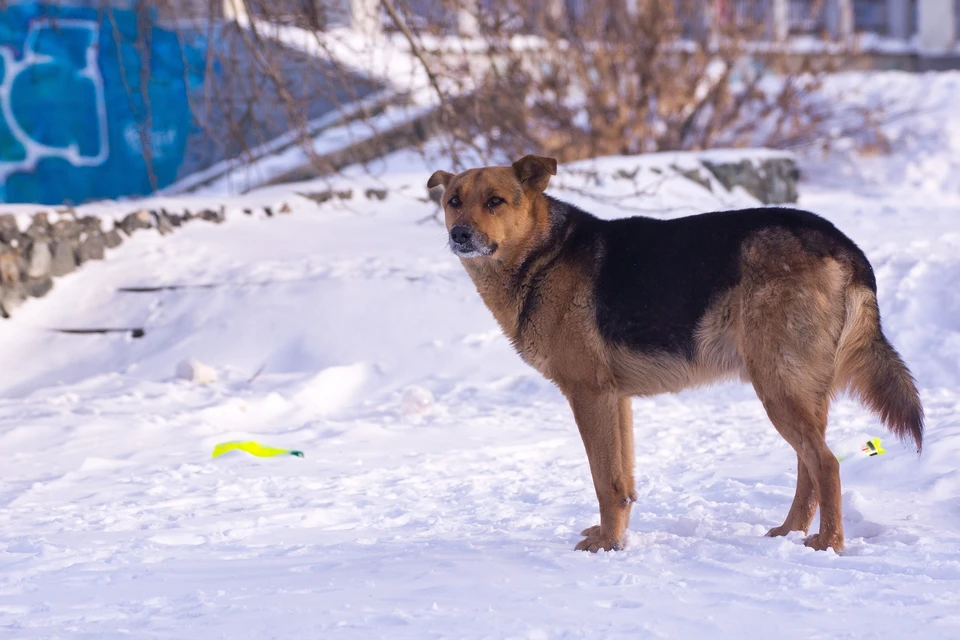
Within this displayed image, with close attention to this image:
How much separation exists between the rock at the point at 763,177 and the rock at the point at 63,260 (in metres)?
7.74

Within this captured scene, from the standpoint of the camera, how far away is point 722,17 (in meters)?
16.2

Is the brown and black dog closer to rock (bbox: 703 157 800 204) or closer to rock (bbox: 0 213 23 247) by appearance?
rock (bbox: 0 213 23 247)

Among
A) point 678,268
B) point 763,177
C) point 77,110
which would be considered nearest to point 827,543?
point 678,268

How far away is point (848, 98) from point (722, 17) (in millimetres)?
4550

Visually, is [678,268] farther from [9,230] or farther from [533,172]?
[9,230]

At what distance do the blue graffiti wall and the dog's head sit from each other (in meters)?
11.1

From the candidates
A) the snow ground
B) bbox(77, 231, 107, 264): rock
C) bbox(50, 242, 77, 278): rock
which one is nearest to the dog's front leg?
the snow ground

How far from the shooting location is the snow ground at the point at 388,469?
3369mm

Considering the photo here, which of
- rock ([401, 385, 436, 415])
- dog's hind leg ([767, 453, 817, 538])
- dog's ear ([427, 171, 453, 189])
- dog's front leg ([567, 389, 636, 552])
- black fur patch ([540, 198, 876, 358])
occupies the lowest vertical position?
rock ([401, 385, 436, 415])

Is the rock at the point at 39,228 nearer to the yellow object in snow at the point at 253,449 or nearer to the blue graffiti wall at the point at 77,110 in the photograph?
the yellow object in snow at the point at 253,449

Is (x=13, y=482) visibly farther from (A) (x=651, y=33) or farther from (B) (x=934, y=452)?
(A) (x=651, y=33)

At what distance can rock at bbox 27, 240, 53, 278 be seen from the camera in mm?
9461

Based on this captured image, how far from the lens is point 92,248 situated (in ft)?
32.7

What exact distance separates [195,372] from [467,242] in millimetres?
4162
